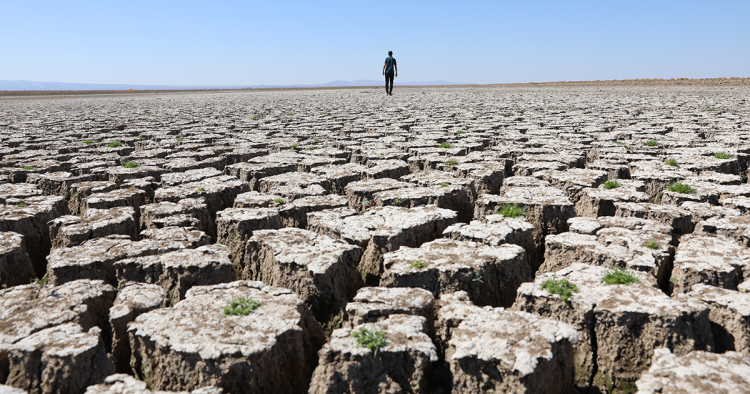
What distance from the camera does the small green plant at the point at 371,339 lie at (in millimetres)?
1794

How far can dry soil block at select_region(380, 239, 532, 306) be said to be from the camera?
2393 mm

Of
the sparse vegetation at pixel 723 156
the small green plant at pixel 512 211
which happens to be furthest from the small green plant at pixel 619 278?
the sparse vegetation at pixel 723 156

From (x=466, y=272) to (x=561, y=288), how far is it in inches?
18.0

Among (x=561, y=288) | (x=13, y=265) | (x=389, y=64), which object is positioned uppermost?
(x=389, y=64)

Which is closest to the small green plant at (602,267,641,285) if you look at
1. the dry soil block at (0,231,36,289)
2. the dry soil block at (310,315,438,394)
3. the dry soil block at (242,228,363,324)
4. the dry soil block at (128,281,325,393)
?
the dry soil block at (310,315,438,394)

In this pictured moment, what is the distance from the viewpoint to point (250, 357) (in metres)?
1.74

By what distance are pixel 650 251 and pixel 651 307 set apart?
725 mm

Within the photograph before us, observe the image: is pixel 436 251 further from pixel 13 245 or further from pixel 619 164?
pixel 619 164

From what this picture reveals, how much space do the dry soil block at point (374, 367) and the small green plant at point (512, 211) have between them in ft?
5.66

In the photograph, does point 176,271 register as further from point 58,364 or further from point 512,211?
point 512,211

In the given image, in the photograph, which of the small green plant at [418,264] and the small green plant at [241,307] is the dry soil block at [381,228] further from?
the small green plant at [241,307]

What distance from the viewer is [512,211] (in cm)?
335

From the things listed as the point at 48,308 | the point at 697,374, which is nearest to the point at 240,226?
the point at 48,308

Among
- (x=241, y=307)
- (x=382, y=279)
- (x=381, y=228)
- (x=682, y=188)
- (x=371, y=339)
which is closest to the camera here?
(x=371, y=339)
